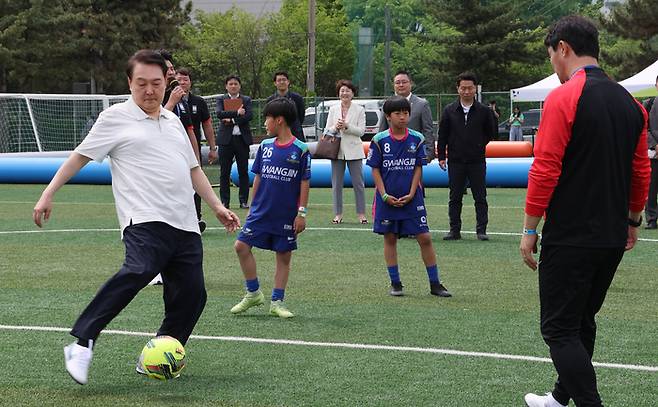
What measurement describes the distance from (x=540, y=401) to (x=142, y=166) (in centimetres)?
261

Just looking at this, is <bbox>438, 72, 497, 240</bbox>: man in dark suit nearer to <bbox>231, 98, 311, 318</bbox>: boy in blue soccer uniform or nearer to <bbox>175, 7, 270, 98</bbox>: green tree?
<bbox>231, 98, 311, 318</bbox>: boy in blue soccer uniform

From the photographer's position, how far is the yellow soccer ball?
6.57 m

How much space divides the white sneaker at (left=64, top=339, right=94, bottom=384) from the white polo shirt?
75 cm

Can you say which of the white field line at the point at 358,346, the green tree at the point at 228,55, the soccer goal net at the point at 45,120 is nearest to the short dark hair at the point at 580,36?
the white field line at the point at 358,346

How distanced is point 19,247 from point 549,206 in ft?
30.4

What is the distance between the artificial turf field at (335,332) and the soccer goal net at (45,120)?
18.2 m

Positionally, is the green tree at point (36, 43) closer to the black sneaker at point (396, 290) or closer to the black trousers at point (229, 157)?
the black trousers at point (229, 157)

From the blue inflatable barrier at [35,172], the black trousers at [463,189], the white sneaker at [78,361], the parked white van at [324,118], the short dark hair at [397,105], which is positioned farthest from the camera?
the parked white van at [324,118]

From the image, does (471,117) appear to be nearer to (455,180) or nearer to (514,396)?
(455,180)

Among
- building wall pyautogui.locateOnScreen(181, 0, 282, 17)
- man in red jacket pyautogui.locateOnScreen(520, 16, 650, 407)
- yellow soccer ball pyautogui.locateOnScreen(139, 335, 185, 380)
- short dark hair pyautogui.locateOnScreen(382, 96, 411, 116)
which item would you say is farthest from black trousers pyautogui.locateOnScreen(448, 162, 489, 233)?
building wall pyautogui.locateOnScreen(181, 0, 282, 17)

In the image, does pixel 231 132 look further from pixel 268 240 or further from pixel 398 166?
pixel 268 240

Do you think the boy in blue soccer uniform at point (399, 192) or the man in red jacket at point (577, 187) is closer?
the man in red jacket at point (577, 187)

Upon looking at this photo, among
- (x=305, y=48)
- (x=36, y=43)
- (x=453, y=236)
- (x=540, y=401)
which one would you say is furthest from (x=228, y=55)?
(x=540, y=401)

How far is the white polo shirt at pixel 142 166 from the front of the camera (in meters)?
6.61
